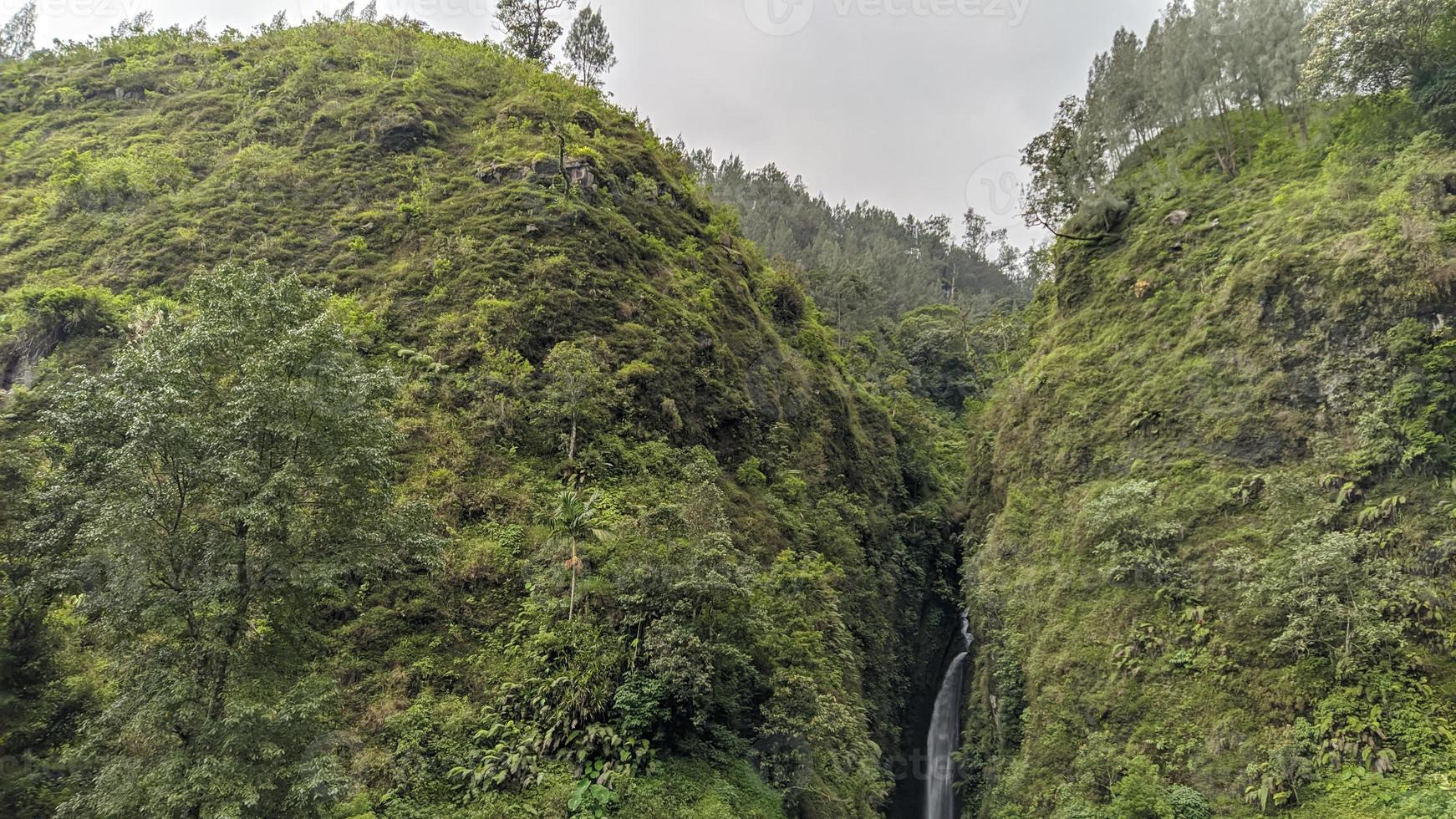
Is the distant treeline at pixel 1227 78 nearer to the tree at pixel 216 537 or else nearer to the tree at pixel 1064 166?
the tree at pixel 1064 166

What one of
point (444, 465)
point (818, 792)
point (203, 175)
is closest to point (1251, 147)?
point (818, 792)

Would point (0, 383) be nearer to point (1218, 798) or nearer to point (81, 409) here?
point (81, 409)

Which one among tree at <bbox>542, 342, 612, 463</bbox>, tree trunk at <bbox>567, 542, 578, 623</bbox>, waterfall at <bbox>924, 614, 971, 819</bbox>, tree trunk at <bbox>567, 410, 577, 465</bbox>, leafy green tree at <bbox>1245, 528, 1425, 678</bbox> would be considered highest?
tree at <bbox>542, 342, 612, 463</bbox>

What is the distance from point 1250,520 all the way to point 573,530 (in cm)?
1863

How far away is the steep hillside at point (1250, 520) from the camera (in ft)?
46.6

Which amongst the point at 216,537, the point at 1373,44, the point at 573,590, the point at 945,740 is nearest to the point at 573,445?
the point at 573,590

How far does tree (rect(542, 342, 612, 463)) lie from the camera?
19.7 meters

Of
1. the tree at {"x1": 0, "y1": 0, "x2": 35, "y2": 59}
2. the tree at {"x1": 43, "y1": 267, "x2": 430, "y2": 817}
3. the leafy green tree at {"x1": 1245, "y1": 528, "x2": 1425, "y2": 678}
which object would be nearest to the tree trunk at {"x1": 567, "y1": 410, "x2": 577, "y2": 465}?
the tree at {"x1": 43, "y1": 267, "x2": 430, "y2": 817}

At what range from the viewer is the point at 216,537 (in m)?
9.71

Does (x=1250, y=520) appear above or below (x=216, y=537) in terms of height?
below

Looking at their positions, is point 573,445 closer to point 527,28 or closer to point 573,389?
point 573,389

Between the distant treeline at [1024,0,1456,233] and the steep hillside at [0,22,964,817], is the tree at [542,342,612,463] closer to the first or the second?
the steep hillside at [0,22,964,817]

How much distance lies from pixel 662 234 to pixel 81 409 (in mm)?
23184

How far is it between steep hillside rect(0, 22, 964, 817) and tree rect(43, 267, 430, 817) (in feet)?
0.48
